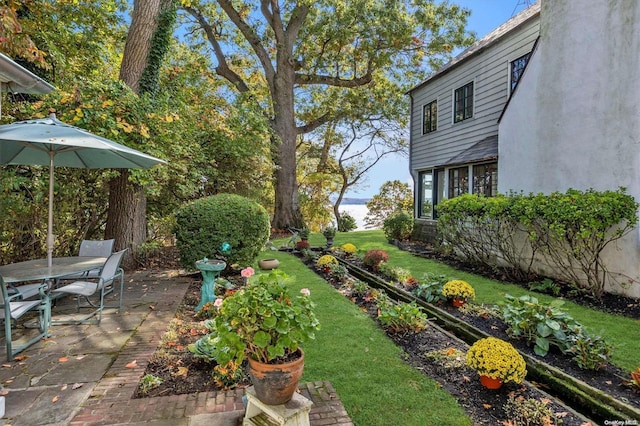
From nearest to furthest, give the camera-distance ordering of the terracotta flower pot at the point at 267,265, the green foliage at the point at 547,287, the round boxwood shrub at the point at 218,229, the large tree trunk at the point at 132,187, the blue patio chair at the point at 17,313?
the blue patio chair at the point at 17,313
the green foliage at the point at 547,287
the round boxwood shrub at the point at 218,229
the large tree trunk at the point at 132,187
the terracotta flower pot at the point at 267,265

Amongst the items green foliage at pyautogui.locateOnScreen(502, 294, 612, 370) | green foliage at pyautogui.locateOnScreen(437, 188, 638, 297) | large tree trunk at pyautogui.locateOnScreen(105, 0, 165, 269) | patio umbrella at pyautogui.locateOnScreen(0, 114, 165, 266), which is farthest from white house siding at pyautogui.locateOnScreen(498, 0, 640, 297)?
large tree trunk at pyautogui.locateOnScreen(105, 0, 165, 269)

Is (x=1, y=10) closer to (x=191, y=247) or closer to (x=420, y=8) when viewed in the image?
(x=191, y=247)

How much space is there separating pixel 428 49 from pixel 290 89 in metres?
6.30

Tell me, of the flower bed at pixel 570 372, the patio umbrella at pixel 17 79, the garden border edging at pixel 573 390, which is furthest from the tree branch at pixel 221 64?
the garden border edging at pixel 573 390

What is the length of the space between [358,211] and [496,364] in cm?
2120

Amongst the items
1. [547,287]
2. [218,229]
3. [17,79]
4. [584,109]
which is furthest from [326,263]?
[17,79]

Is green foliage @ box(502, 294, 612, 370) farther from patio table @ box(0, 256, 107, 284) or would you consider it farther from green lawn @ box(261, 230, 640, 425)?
patio table @ box(0, 256, 107, 284)

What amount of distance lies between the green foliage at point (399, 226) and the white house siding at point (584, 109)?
455cm

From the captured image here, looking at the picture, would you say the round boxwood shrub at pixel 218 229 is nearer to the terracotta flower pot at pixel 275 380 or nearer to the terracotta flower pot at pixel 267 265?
the terracotta flower pot at pixel 267 265

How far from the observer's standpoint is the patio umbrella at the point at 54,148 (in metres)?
3.84

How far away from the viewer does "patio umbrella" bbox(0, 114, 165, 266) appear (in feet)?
12.6

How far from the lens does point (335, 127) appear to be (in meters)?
21.1

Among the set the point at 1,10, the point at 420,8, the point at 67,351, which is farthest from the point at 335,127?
the point at 67,351

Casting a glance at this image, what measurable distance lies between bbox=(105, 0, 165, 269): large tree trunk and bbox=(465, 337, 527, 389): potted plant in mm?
6926
